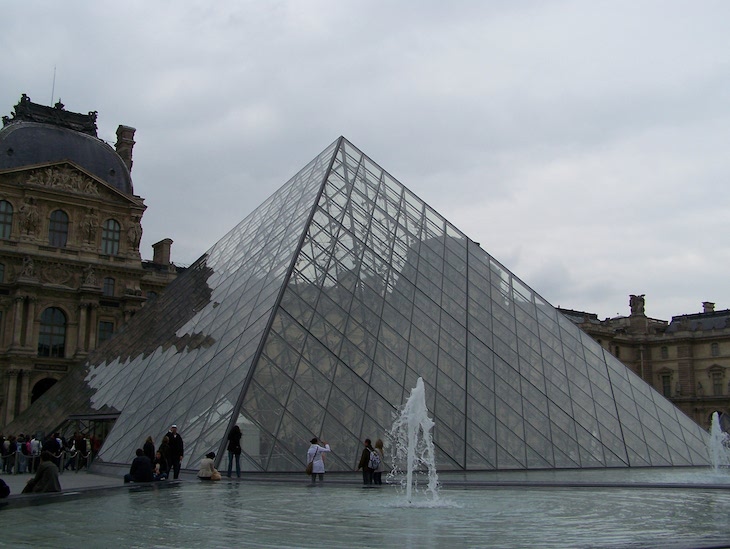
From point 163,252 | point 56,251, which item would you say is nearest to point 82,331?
point 56,251

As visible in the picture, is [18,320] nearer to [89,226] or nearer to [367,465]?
[89,226]

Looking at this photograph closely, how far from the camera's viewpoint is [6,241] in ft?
151

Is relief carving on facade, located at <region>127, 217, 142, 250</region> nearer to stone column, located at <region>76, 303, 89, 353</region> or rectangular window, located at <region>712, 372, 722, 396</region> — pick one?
stone column, located at <region>76, 303, 89, 353</region>

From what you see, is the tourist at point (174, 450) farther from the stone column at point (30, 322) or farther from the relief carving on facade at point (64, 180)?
the relief carving on facade at point (64, 180)

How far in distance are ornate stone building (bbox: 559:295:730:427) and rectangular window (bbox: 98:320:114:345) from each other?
3917 centimetres

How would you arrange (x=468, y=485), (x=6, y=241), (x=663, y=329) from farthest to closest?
1. (x=663, y=329)
2. (x=6, y=241)
3. (x=468, y=485)

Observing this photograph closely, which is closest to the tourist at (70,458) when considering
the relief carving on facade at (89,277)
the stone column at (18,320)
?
the stone column at (18,320)

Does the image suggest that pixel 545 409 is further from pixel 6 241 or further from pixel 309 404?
pixel 6 241

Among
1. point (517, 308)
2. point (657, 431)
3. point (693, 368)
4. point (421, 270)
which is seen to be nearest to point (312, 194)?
point (421, 270)

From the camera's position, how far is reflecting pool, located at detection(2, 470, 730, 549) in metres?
6.68

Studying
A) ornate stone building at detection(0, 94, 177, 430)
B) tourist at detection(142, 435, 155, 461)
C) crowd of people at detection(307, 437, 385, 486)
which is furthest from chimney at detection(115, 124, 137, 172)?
crowd of people at detection(307, 437, 385, 486)

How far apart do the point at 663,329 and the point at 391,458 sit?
62587 mm

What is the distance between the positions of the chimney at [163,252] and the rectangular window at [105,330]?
11.5 m

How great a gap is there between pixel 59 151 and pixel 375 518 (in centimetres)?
4771
